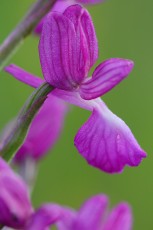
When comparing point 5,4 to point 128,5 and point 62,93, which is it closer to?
point 128,5

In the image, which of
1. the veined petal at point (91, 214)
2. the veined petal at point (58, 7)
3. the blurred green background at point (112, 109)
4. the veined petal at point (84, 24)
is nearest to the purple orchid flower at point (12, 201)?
the veined petal at point (91, 214)

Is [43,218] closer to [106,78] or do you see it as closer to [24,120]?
[24,120]

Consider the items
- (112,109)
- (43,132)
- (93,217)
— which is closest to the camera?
(93,217)

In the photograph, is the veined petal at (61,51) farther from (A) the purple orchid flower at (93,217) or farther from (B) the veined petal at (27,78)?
(A) the purple orchid flower at (93,217)

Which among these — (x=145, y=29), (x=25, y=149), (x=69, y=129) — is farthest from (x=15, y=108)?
(x=25, y=149)

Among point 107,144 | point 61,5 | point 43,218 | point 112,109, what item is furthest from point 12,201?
point 112,109

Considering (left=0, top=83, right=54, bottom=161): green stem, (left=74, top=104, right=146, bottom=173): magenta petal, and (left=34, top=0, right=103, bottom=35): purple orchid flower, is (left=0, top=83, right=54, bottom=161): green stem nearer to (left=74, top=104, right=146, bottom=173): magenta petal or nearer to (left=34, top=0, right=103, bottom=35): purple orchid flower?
(left=74, top=104, right=146, bottom=173): magenta petal

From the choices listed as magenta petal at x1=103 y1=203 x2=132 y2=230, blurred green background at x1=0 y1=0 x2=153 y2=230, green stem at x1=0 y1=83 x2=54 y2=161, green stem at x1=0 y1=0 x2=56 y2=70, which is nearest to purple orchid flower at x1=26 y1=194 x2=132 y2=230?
magenta petal at x1=103 y1=203 x2=132 y2=230
